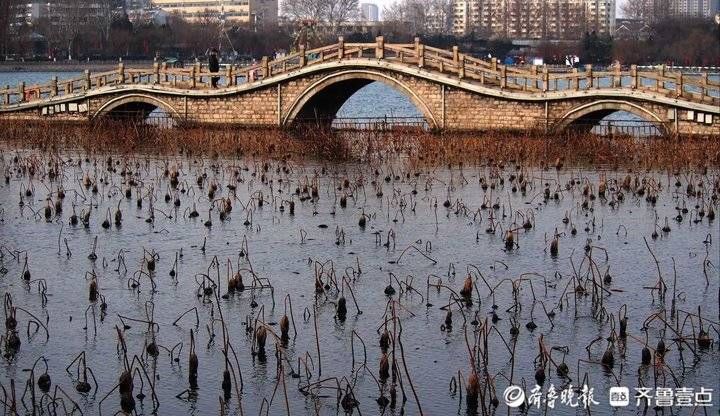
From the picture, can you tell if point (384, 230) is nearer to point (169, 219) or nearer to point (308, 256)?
point (308, 256)

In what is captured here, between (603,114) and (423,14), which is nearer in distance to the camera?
(603,114)

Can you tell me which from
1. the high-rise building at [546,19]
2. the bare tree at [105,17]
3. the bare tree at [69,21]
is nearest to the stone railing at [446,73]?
the bare tree at [69,21]

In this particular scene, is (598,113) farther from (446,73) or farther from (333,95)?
(333,95)

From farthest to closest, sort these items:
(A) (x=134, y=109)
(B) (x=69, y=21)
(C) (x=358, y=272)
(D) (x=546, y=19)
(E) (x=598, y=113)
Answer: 1. (D) (x=546, y=19)
2. (B) (x=69, y=21)
3. (A) (x=134, y=109)
4. (E) (x=598, y=113)
5. (C) (x=358, y=272)

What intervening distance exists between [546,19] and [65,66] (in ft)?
207

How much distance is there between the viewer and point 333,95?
145 feet

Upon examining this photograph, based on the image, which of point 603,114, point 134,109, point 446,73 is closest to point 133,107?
point 134,109

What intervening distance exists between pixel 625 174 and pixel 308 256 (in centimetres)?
1158

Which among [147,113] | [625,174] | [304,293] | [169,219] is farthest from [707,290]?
[147,113]

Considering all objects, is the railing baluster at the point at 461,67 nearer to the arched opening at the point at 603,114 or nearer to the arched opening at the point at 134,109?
the arched opening at the point at 603,114

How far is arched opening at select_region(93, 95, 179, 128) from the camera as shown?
44812mm

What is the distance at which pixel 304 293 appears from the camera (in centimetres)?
1666

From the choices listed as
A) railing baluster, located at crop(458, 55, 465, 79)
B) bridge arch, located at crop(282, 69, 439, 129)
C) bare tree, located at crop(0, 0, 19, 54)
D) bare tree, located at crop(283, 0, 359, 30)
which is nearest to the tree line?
bare tree, located at crop(0, 0, 19, 54)

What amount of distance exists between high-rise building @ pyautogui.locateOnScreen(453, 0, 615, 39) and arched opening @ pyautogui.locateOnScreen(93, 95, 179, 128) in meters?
98.9
